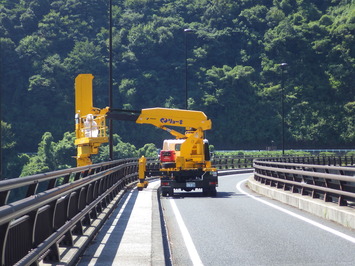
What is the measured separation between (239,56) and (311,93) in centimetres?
2638

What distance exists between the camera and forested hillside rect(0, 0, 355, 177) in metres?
145

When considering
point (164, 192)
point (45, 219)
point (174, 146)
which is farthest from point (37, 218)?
point (174, 146)

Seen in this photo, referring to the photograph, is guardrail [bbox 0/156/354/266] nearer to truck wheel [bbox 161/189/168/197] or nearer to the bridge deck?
the bridge deck

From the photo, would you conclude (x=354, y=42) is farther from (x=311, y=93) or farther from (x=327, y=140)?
(x=327, y=140)

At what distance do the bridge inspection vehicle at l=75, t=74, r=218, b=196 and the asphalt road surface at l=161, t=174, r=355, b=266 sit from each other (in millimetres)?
6848

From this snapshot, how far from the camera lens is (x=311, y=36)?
16688 cm

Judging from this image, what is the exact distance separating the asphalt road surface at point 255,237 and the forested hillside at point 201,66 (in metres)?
120

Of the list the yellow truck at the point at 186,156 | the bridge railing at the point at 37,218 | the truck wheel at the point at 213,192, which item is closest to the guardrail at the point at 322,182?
the truck wheel at the point at 213,192

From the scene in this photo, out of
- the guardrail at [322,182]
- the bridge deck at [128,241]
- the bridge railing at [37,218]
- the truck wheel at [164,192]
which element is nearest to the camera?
the bridge railing at [37,218]

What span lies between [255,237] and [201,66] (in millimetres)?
153949

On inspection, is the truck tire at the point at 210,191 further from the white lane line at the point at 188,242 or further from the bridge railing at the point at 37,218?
the bridge railing at the point at 37,218

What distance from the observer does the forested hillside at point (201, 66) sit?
145 metres

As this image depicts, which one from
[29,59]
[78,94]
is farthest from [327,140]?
[78,94]

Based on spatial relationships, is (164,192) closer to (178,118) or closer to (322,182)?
(178,118)
